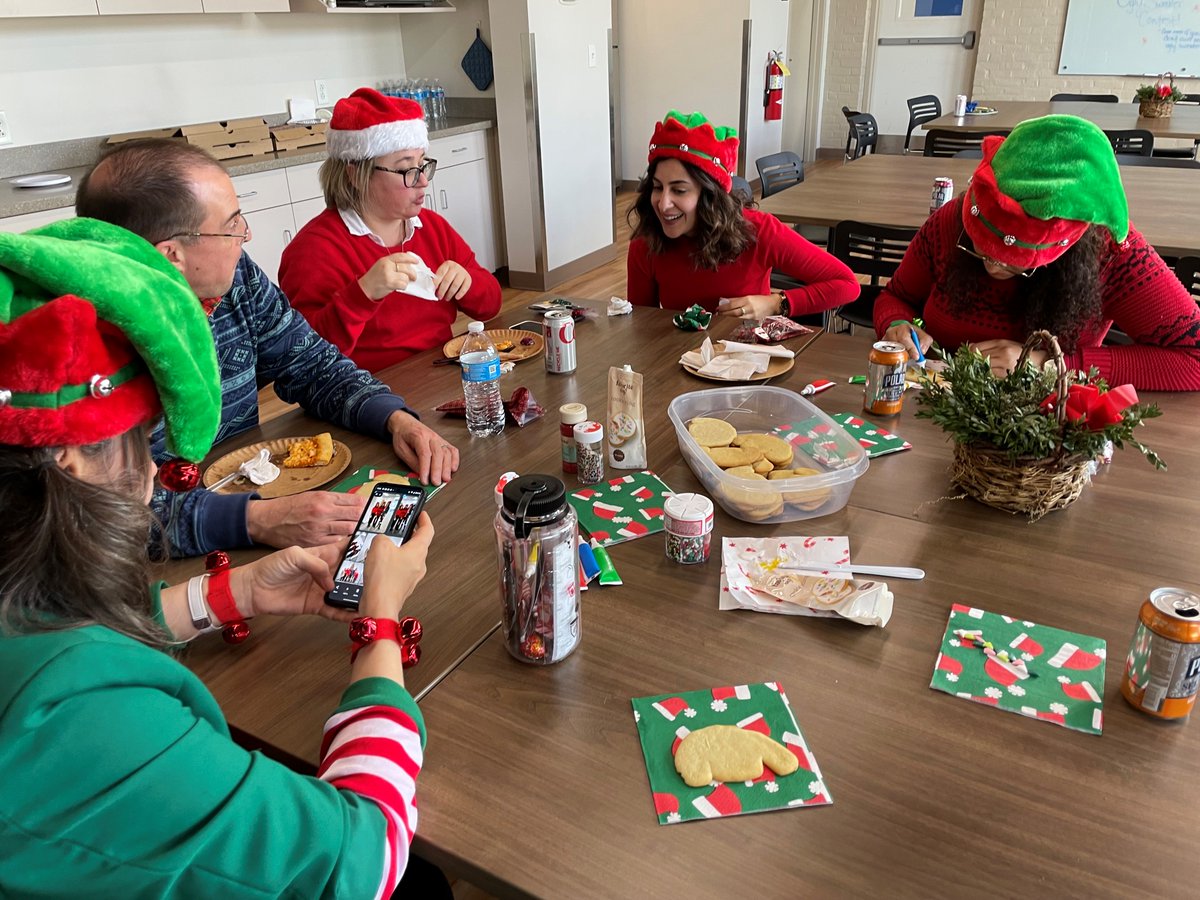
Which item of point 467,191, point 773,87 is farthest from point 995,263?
point 773,87

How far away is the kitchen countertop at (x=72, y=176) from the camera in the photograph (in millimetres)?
3035

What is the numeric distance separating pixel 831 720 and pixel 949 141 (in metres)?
5.36

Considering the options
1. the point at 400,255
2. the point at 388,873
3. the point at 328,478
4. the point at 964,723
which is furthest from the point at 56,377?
the point at 400,255

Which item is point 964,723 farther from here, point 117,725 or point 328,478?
point 328,478

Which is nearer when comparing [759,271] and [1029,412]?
[1029,412]

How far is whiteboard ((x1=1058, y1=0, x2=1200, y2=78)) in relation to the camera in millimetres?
7336

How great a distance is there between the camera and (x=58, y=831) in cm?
62

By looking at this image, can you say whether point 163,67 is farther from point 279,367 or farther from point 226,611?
point 226,611

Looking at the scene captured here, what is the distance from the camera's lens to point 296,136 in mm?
4141

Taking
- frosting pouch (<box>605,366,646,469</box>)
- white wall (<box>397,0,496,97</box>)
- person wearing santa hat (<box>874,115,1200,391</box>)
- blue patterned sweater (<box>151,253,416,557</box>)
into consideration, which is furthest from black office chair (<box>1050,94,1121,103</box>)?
blue patterned sweater (<box>151,253,416,557</box>)

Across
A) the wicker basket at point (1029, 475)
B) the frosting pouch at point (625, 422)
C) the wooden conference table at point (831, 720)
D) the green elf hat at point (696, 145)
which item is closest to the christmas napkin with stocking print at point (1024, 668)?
the wooden conference table at point (831, 720)

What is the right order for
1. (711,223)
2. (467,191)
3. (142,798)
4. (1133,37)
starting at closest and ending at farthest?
(142,798), (711,223), (467,191), (1133,37)

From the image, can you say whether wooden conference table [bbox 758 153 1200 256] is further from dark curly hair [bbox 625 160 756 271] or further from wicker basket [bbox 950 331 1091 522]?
wicker basket [bbox 950 331 1091 522]

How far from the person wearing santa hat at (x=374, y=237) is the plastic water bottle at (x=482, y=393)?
565 millimetres
